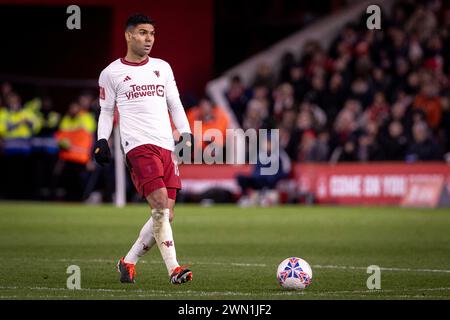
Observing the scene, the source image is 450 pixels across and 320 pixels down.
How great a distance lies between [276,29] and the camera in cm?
3700

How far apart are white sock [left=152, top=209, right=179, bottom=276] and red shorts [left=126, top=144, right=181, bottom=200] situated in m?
0.23

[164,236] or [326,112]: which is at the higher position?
[326,112]

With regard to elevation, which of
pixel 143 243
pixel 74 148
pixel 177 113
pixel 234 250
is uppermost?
pixel 177 113

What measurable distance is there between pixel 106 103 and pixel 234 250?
4.87 m

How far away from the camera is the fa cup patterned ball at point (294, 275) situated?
35.4 feet

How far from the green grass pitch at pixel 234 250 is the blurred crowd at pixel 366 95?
93.7 inches

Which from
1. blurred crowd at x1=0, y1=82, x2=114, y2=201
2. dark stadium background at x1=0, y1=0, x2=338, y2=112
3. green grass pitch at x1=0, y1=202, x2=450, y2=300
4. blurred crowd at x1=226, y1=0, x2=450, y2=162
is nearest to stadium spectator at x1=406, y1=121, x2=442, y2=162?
blurred crowd at x1=226, y1=0, x2=450, y2=162

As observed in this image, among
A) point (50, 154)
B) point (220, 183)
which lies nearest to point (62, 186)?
point (50, 154)

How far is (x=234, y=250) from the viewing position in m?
15.8

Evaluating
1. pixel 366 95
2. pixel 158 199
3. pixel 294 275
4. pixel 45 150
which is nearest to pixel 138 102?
pixel 158 199

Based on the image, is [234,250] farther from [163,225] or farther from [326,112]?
[326,112]

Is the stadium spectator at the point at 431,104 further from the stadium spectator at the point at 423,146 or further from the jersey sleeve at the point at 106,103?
the jersey sleeve at the point at 106,103

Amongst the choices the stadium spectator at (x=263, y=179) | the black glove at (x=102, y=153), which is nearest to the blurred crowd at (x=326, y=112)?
the stadium spectator at (x=263, y=179)

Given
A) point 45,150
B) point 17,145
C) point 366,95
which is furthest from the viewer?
point 45,150
